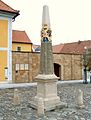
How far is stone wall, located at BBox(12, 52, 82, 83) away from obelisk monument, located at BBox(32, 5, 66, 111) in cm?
1300

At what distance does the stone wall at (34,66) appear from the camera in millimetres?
22266

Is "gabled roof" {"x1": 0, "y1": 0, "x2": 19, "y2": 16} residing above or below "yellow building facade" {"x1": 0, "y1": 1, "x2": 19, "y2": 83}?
above

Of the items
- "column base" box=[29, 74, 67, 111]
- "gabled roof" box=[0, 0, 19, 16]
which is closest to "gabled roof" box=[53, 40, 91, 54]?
"gabled roof" box=[0, 0, 19, 16]

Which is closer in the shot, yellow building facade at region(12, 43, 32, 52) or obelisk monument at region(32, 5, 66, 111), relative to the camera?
obelisk monument at region(32, 5, 66, 111)

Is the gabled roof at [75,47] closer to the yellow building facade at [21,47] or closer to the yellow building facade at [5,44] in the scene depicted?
the yellow building facade at [21,47]

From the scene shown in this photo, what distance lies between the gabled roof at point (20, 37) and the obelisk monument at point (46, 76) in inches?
892

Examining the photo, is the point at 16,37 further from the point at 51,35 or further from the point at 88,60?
the point at 51,35

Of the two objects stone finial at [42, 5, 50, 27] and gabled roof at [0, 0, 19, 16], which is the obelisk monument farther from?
gabled roof at [0, 0, 19, 16]

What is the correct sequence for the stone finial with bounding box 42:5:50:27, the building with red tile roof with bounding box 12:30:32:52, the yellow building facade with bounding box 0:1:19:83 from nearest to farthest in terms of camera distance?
the stone finial with bounding box 42:5:50:27, the yellow building facade with bounding box 0:1:19:83, the building with red tile roof with bounding box 12:30:32:52

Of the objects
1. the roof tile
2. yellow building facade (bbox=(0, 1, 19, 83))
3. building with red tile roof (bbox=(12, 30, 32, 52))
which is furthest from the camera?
building with red tile roof (bbox=(12, 30, 32, 52))

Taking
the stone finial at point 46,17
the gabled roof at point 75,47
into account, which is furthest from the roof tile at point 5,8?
the gabled roof at point 75,47

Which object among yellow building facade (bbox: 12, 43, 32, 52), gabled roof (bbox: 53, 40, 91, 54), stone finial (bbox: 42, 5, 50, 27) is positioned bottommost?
stone finial (bbox: 42, 5, 50, 27)

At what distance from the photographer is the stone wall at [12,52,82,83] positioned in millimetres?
22266

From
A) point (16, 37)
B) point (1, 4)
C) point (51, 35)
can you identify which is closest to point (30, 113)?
point (51, 35)
